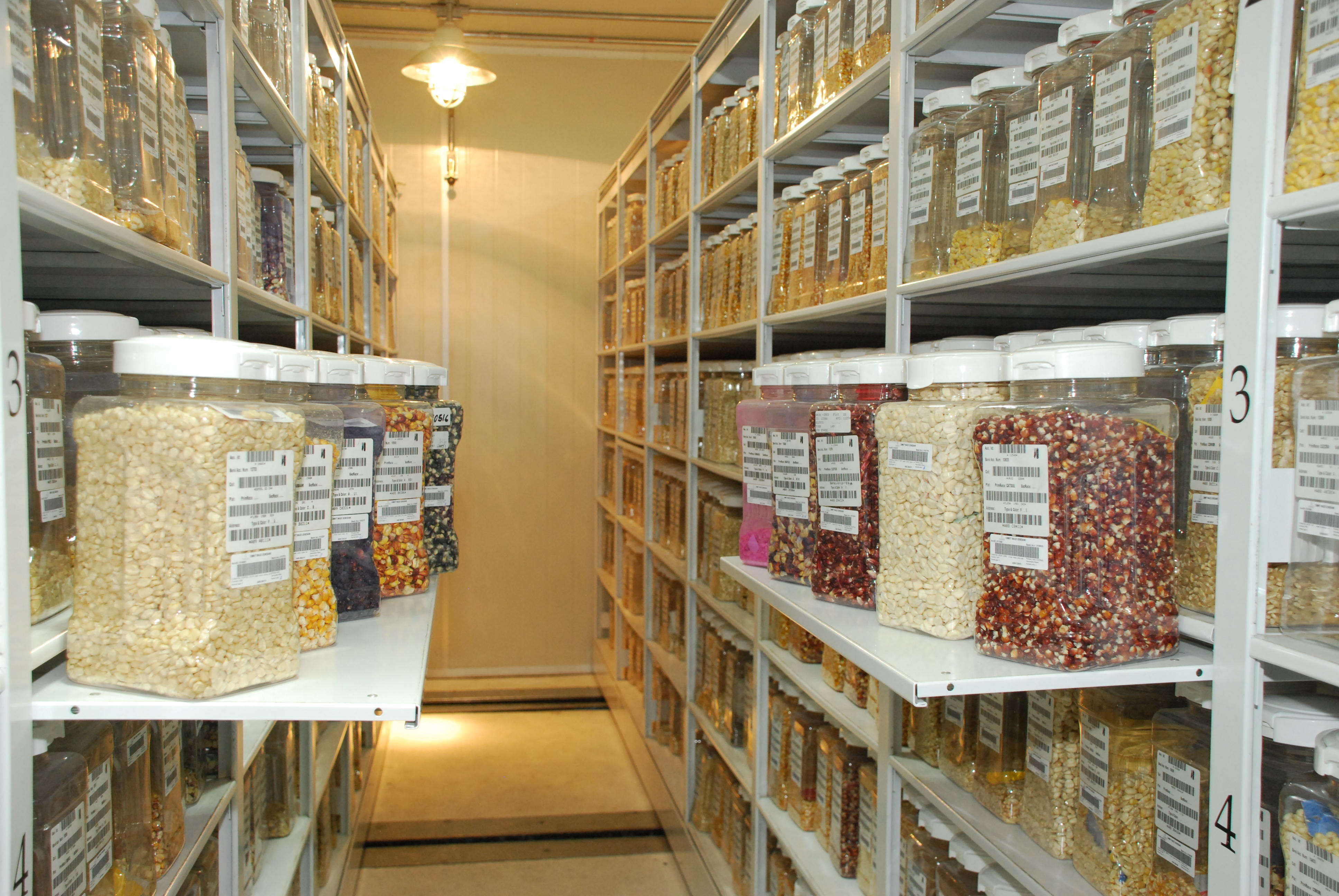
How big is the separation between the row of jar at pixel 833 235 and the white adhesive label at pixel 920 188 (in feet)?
0.34

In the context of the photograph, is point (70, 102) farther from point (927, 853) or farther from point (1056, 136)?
point (927, 853)

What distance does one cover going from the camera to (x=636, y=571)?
402 centimetres

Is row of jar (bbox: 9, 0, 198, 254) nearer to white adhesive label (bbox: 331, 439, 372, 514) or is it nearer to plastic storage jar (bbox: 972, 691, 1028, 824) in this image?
white adhesive label (bbox: 331, 439, 372, 514)

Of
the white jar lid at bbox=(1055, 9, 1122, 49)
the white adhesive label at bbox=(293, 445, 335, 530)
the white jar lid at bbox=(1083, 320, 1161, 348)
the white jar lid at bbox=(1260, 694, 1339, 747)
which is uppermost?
the white jar lid at bbox=(1055, 9, 1122, 49)

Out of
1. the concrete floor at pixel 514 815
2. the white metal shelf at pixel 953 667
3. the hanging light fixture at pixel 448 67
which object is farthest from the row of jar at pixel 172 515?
the hanging light fixture at pixel 448 67

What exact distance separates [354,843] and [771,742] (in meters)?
1.46

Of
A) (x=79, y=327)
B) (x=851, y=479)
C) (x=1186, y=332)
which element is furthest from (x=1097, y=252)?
(x=79, y=327)

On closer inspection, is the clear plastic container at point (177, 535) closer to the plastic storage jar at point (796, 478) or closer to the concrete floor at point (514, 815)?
the plastic storage jar at point (796, 478)

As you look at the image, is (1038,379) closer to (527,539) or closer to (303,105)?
(303,105)

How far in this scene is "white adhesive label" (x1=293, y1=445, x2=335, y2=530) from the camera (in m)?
1.02

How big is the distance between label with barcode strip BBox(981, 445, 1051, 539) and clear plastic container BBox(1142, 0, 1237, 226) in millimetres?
290

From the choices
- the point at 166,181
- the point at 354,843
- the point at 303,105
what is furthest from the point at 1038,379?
the point at 354,843

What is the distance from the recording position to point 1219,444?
923 mm

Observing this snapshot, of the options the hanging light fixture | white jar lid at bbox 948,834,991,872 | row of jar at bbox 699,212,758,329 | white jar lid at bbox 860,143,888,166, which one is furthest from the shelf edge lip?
the hanging light fixture
